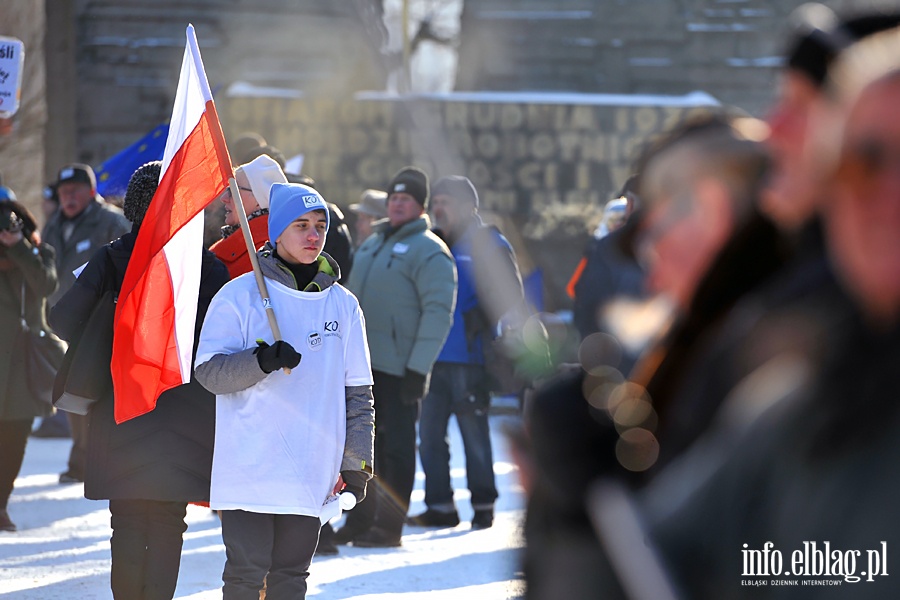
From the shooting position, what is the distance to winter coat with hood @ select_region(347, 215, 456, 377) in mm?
7320

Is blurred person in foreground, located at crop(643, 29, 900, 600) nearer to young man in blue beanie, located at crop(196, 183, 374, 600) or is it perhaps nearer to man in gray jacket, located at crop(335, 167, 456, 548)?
young man in blue beanie, located at crop(196, 183, 374, 600)

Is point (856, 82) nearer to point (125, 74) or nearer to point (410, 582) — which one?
point (410, 582)

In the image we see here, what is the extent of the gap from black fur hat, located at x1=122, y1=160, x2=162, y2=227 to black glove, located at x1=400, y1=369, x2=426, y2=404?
8.08 feet

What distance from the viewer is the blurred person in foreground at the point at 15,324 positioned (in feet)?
24.5

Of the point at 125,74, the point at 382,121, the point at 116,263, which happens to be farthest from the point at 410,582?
the point at 125,74

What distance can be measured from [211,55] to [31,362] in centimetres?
1519

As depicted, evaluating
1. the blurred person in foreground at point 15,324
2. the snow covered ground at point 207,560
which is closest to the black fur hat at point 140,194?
the snow covered ground at point 207,560

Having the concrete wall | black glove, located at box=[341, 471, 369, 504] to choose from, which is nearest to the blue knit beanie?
black glove, located at box=[341, 471, 369, 504]

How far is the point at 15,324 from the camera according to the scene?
7.69 m

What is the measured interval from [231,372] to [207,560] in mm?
2667

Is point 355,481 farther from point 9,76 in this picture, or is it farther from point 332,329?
point 9,76

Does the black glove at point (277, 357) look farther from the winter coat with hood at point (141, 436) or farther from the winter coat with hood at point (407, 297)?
the winter coat with hood at point (407, 297)

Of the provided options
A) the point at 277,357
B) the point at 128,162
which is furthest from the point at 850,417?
the point at 128,162

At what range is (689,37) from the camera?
2291 centimetres
